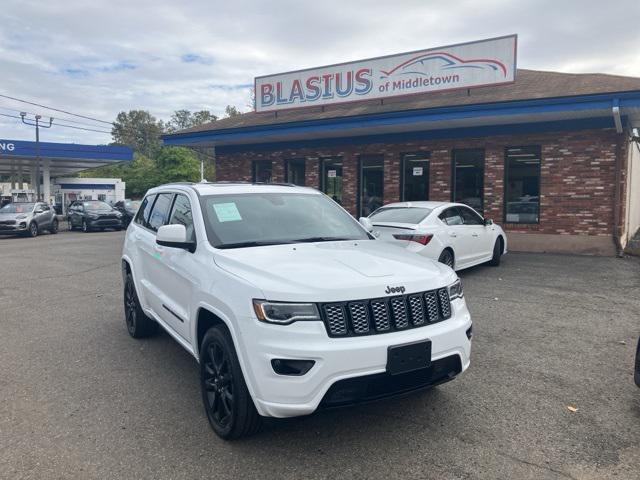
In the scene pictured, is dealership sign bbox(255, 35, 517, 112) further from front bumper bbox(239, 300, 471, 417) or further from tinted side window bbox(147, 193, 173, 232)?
front bumper bbox(239, 300, 471, 417)

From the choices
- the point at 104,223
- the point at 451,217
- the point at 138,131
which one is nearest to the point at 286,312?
the point at 451,217

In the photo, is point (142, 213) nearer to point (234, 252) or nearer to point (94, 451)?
point (234, 252)

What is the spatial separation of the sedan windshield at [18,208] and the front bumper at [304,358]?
75.2ft

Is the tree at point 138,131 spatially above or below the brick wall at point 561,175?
above

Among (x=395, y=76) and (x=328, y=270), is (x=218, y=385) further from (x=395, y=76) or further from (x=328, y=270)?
(x=395, y=76)

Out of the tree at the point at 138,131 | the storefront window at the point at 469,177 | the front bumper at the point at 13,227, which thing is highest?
the tree at the point at 138,131

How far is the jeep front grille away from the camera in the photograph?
3.08m

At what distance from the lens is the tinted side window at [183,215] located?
14.2 feet

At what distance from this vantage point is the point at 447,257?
9172 millimetres

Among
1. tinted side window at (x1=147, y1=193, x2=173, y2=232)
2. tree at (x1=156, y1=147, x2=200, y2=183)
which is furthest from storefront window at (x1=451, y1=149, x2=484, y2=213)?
tree at (x1=156, y1=147, x2=200, y2=183)

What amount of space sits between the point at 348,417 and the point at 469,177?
12195 millimetres

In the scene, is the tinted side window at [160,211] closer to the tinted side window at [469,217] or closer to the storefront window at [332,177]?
the tinted side window at [469,217]

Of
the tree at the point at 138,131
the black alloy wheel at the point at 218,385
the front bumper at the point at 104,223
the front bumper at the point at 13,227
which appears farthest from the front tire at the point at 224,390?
the tree at the point at 138,131

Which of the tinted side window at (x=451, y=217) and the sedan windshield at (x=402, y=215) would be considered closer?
the sedan windshield at (x=402, y=215)
